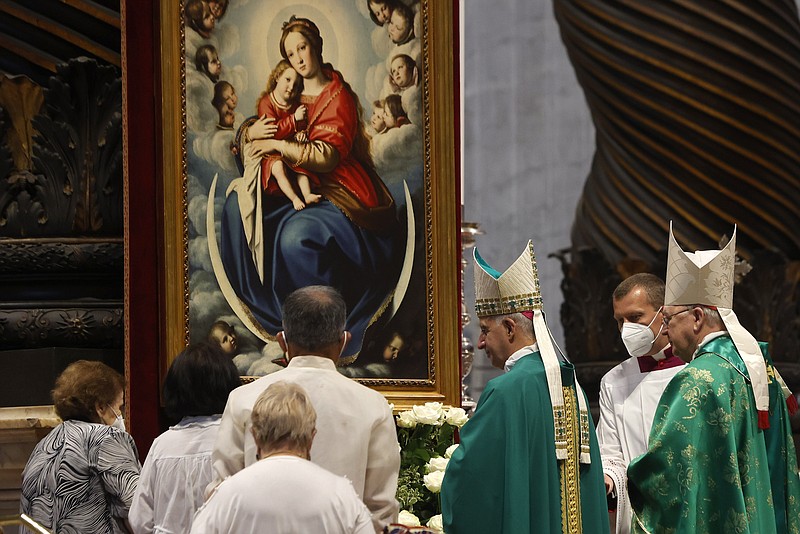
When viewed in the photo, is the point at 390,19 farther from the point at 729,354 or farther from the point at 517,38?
the point at 517,38

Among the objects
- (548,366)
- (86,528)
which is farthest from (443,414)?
(86,528)

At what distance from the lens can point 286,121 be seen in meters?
6.38

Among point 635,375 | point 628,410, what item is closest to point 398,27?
point 635,375

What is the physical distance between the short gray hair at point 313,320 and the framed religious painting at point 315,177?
2.31m

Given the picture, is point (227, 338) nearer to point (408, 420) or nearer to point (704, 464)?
point (408, 420)

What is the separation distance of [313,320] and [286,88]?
2.67m

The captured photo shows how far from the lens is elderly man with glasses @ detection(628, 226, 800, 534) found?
186 inches

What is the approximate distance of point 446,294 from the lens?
6242 millimetres

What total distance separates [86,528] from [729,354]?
2.56m

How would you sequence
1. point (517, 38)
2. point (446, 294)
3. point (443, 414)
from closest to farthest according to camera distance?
point (443, 414)
point (446, 294)
point (517, 38)

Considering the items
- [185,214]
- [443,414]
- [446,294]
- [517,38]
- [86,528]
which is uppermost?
[517,38]

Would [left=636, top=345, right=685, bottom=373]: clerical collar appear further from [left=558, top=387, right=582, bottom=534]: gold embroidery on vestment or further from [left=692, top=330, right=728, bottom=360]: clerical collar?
[left=558, top=387, right=582, bottom=534]: gold embroidery on vestment

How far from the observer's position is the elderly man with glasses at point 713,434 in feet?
15.5

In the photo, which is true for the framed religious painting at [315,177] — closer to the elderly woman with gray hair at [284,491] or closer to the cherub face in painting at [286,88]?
the cherub face in painting at [286,88]
